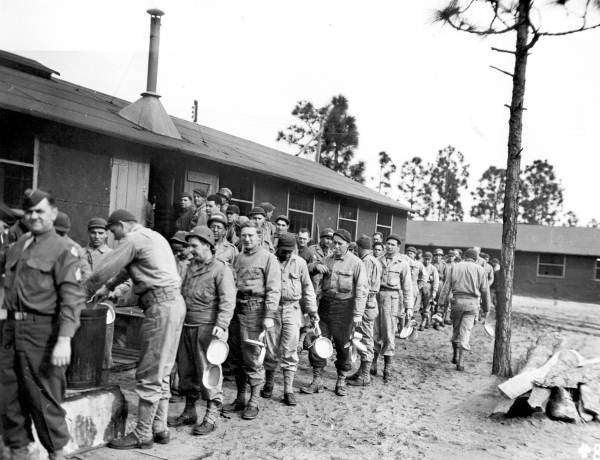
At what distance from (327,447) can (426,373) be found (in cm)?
383

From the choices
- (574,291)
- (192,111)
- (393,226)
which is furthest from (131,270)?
(574,291)

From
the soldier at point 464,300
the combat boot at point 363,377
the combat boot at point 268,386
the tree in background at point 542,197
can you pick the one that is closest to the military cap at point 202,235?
the combat boot at point 268,386

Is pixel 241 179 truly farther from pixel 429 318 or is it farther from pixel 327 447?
pixel 327 447

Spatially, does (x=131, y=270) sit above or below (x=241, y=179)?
below

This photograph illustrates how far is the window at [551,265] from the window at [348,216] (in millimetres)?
15892

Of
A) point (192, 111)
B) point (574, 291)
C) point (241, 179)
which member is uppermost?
point (192, 111)

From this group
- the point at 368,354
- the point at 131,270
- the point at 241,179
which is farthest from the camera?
the point at 241,179

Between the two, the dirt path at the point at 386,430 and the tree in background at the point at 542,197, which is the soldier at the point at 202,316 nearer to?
the dirt path at the point at 386,430

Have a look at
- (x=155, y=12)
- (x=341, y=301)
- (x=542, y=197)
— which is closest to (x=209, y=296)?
(x=341, y=301)

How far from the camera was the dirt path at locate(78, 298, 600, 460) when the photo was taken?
15.3ft

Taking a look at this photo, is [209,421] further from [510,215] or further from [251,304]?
[510,215]

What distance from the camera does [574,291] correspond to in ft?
90.8

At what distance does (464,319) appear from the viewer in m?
8.80

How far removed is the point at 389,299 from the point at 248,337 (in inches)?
122
